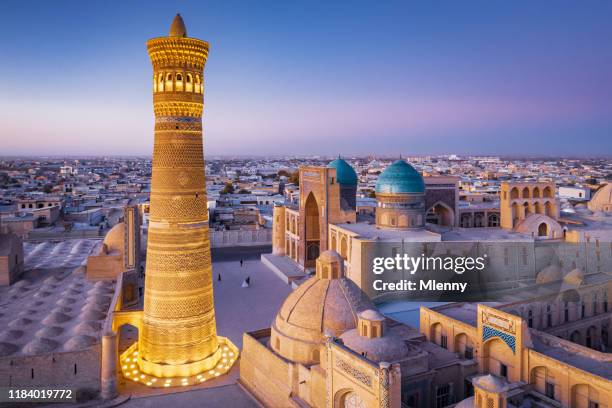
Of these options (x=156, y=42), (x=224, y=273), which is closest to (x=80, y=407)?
(x=156, y=42)

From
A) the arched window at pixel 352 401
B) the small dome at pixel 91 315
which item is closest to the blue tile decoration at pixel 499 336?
the arched window at pixel 352 401

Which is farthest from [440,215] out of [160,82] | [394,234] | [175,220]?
[160,82]

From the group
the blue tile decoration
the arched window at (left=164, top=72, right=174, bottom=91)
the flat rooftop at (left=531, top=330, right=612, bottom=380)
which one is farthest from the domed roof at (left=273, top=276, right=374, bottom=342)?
the arched window at (left=164, top=72, right=174, bottom=91)

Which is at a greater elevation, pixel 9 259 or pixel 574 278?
pixel 9 259

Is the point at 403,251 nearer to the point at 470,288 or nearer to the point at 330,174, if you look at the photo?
the point at 470,288

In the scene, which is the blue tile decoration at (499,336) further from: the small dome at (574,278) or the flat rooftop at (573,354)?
the small dome at (574,278)

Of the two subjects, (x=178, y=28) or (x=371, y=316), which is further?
(x=178, y=28)

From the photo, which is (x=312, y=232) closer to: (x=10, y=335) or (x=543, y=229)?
(x=543, y=229)
